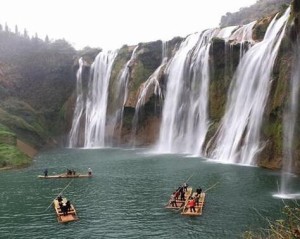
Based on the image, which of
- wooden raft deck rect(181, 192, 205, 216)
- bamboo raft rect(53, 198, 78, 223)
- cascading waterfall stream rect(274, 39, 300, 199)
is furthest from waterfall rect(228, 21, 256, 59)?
bamboo raft rect(53, 198, 78, 223)

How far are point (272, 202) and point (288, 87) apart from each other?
18.8 metres

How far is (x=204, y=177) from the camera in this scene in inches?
1753

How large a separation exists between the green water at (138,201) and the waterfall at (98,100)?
34511mm

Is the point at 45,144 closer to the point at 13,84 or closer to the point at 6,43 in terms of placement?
the point at 13,84

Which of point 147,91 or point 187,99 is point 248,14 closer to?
point 147,91

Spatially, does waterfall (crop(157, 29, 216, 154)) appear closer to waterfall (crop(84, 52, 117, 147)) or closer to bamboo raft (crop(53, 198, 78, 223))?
waterfall (crop(84, 52, 117, 147))

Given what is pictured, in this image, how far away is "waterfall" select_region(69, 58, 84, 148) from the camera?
96000 millimetres

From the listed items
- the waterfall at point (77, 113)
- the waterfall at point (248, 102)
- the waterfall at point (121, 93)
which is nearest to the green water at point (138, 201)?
the waterfall at point (248, 102)

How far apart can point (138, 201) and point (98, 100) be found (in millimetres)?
62297

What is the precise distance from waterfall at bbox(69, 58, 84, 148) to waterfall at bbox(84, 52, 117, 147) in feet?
7.52

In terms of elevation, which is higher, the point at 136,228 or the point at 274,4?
the point at 274,4

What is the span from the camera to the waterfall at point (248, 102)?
53156 mm

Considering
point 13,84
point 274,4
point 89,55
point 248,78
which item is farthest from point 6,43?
point 248,78

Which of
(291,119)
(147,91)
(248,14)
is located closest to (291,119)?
(291,119)
